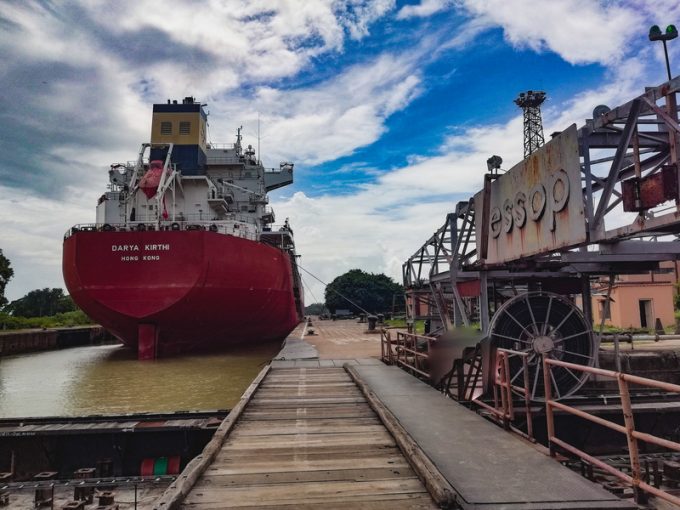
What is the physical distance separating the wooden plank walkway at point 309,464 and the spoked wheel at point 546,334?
2789mm

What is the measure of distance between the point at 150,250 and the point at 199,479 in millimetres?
14652

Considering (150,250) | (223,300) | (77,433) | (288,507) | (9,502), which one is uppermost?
(150,250)

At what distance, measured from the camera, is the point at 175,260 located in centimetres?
1727

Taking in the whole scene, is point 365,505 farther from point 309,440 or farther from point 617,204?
point 617,204

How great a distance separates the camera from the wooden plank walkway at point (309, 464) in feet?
11.5

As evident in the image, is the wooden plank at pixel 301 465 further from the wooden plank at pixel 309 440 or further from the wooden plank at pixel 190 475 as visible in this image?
the wooden plank at pixel 309 440

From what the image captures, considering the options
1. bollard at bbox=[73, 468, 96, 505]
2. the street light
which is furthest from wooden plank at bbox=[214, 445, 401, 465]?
the street light

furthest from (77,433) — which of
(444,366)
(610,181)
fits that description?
(610,181)

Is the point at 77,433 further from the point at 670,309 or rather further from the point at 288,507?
the point at 670,309

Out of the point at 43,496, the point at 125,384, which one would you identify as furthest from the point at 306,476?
the point at 125,384

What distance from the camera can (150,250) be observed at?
56.5 ft

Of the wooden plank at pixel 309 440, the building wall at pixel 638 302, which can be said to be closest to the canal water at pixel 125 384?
the wooden plank at pixel 309 440

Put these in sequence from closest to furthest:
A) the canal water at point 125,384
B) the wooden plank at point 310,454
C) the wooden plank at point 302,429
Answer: the wooden plank at point 310,454 < the wooden plank at point 302,429 < the canal water at point 125,384

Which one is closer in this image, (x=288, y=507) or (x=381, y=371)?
(x=288, y=507)
